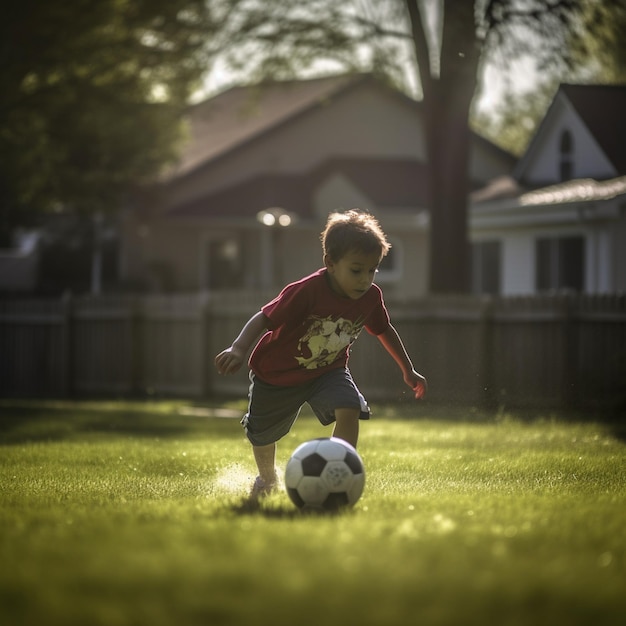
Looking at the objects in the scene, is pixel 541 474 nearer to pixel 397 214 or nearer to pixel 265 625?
pixel 265 625

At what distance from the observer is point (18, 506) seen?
6.27 m

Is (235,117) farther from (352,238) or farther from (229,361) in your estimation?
(229,361)

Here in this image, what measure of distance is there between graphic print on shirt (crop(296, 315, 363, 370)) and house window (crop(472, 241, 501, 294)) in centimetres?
1908

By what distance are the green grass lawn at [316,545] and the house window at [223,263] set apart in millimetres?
23468

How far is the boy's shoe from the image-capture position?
21.8ft

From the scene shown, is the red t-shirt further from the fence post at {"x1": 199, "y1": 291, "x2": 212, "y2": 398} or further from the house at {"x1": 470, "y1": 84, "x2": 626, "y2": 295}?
the house at {"x1": 470, "y1": 84, "x2": 626, "y2": 295}

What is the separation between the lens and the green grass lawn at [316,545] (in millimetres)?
3682

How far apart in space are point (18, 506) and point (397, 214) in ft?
79.2

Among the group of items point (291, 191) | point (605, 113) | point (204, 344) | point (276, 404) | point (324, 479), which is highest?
point (605, 113)

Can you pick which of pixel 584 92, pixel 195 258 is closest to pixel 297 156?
pixel 195 258

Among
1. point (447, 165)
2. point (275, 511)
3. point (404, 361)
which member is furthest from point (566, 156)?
point (275, 511)

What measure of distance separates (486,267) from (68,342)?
10300mm

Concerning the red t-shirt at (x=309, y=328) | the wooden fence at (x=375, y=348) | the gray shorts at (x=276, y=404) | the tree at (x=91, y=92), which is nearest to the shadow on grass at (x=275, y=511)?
the gray shorts at (x=276, y=404)

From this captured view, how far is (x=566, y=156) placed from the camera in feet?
80.5
